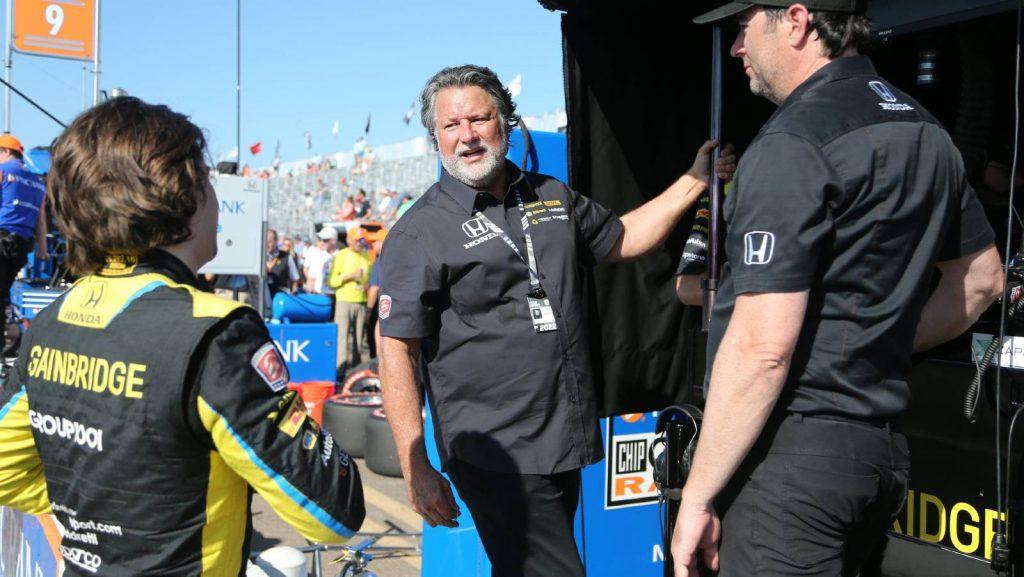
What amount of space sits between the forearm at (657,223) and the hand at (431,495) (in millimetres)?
896

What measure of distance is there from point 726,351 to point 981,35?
2.37 metres

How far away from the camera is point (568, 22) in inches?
120

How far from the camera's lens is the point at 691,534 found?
1742 millimetres

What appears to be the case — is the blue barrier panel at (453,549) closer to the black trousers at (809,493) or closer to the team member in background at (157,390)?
the black trousers at (809,493)

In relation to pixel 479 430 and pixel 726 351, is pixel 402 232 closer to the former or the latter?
pixel 479 430

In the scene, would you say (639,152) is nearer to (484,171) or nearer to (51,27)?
(484,171)

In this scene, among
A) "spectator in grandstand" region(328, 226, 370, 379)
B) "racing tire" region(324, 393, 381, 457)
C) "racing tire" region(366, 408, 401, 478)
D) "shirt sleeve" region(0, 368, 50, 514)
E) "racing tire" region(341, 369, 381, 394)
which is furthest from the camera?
"spectator in grandstand" region(328, 226, 370, 379)

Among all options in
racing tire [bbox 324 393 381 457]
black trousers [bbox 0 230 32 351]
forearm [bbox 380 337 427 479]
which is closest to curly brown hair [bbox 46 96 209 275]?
forearm [bbox 380 337 427 479]

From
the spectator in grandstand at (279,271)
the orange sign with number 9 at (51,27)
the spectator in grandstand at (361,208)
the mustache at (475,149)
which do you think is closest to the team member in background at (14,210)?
the orange sign with number 9 at (51,27)

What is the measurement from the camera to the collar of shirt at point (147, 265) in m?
1.48

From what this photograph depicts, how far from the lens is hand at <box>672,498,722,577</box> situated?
174cm

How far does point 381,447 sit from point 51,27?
6804 mm

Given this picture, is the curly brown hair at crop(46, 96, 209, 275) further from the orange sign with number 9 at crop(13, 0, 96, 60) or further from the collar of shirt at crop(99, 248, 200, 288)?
the orange sign with number 9 at crop(13, 0, 96, 60)

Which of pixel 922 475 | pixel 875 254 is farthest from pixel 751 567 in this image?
pixel 922 475
